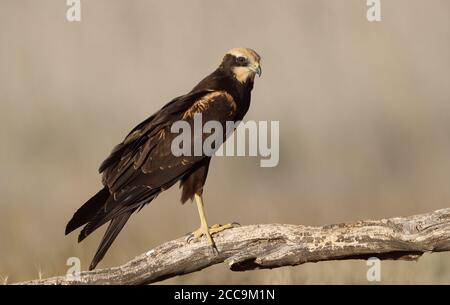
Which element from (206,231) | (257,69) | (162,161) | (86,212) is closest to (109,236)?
(86,212)

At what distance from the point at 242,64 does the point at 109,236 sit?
1635 millimetres

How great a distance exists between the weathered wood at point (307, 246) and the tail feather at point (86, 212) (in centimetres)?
39

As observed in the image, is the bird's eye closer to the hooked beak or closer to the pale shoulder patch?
the hooked beak

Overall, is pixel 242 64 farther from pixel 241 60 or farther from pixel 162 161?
pixel 162 161

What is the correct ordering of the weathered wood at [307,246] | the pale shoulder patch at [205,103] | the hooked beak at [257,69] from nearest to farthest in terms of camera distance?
the weathered wood at [307,246]
the pale shoulder patch at [205,103]
the hooked beak at [257,69]

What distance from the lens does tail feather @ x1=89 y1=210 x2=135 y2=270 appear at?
23.3ft

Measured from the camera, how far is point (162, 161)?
763 cm

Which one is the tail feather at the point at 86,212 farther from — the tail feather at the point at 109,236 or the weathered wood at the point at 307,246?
the weathered wood at the point at 307,246

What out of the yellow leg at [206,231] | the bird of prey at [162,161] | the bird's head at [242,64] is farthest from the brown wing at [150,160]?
the yellow leg at [206,231]

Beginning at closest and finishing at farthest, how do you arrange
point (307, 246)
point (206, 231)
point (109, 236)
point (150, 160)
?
point (307, 246) < point (109, 236) < point (206, 231) < point (150, 160)

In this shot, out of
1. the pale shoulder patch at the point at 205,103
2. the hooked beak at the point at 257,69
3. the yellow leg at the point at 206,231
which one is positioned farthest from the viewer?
the hooked beak at the point at 257,69

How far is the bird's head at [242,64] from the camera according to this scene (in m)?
8.00

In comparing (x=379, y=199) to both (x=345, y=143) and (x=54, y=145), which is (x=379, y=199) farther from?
(x=54, y=145)

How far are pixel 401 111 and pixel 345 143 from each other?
2.41ft
